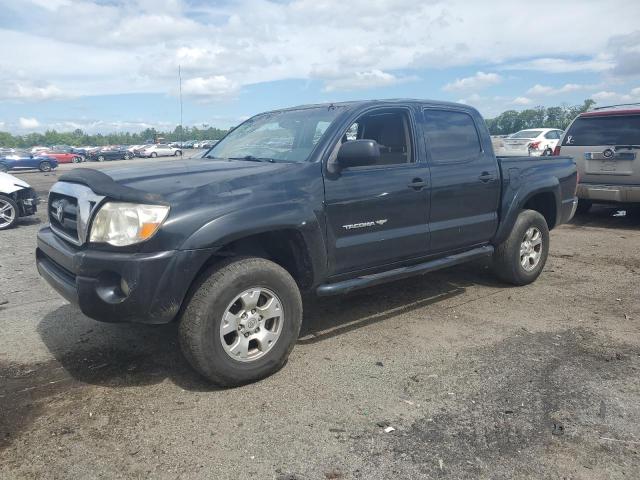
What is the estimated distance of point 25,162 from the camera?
30.7m

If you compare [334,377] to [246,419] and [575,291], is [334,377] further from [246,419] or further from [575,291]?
[575,291]

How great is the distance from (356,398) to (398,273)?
133cm

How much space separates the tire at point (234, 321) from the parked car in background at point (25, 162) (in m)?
30.2

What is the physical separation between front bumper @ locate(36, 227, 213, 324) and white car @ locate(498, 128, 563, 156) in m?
15.6

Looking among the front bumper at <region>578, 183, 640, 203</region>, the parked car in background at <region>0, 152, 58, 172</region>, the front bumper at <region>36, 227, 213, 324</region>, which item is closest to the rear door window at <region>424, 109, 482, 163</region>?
the front bumper at <region>36, 227, 213, 324</region>

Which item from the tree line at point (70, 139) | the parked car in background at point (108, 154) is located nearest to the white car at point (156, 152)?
the parked car in background at point (108, 154)

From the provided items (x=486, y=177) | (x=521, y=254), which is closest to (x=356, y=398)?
(x=486, y=177)

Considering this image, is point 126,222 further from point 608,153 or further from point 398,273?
point 608,153

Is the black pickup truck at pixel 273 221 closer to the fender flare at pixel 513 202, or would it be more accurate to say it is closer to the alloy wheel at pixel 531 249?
the fender flare at pixel 513 202

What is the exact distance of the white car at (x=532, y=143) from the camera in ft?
57.3

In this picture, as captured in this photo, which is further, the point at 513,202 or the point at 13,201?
the point at 13,201

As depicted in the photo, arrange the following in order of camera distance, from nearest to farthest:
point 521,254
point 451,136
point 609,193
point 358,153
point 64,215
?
1. point 64,215
2. point 358,153
3. point 451,136
4. point 521,254
5. point 609,193

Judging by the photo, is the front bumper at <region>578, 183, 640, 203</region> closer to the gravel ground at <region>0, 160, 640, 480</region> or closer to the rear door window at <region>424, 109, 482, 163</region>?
the gravel ground at <region>0, 160, 640, 480</region>

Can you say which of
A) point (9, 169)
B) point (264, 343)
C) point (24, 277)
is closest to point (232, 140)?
point (264, 343)
